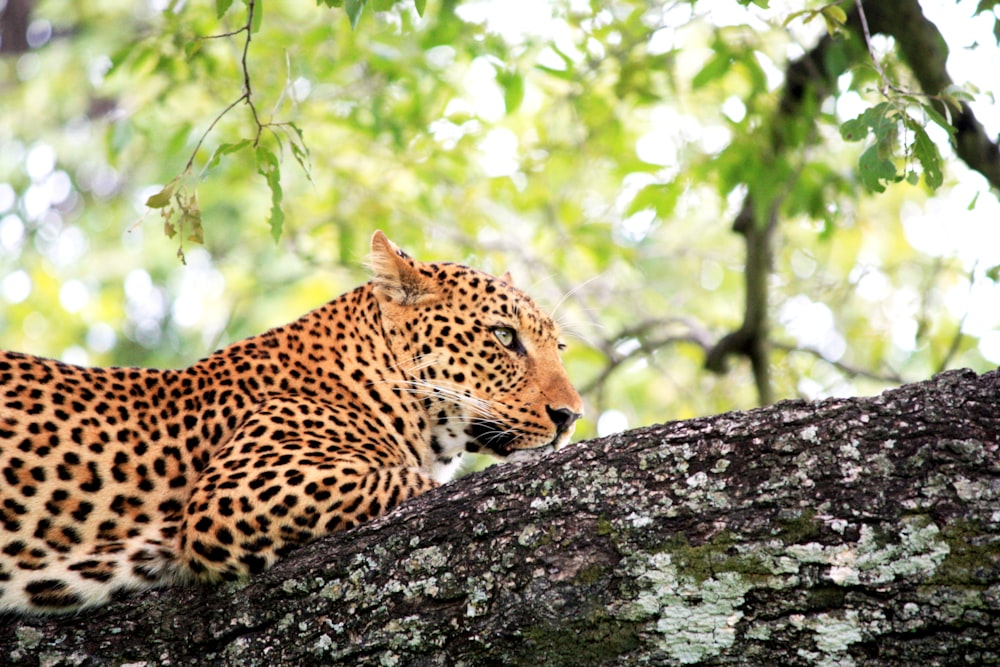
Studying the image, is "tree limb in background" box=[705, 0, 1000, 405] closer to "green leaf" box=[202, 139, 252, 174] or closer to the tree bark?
the tree bark

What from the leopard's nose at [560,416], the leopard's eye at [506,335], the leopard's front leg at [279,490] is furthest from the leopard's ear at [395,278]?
the leopard's front leg at [279,490]

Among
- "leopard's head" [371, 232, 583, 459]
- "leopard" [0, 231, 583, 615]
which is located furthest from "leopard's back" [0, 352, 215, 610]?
"leopard's head" [371, 232, 583, 459]

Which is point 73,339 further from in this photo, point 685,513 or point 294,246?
point 685,513

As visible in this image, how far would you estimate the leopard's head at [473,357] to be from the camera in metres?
6.11

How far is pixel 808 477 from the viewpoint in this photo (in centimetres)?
359

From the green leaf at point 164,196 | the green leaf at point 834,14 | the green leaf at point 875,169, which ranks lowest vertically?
the green leaf at point 875,169

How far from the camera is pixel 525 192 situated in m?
12.6

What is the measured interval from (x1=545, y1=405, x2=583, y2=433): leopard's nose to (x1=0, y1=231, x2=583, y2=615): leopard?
1 centimetres

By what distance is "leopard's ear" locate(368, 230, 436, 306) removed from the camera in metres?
6.32

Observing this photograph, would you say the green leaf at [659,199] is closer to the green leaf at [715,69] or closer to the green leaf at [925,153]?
the green leaf at [715,69]

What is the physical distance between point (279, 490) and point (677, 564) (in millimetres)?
1950

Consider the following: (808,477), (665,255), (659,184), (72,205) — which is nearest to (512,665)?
(808,477)

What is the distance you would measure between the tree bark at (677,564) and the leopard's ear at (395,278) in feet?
7.30

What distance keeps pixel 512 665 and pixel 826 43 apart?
235 inches
